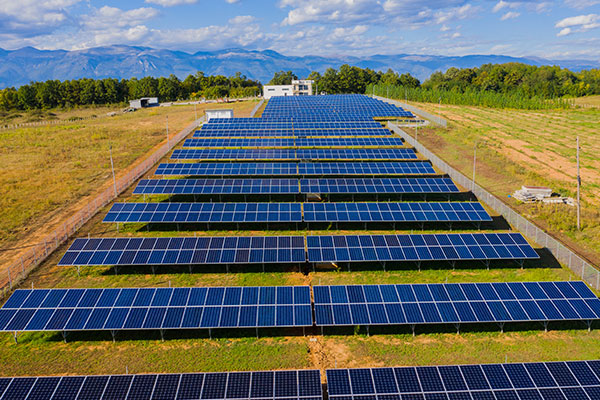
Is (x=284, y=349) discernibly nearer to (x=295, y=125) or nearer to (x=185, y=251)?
(x=185, y=251)

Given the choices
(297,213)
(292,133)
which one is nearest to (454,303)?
(297,213)

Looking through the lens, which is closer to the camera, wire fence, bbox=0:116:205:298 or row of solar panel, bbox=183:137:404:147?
wire fence, bbox=0:116:205:298

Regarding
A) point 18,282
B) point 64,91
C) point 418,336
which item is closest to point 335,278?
point 418,336

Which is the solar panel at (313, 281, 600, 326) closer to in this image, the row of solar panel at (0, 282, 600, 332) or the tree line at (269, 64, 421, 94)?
the row of solar panel at (0, 282, 600, 332)

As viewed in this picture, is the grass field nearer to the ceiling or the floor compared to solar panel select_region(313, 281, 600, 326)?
nearer to the floor

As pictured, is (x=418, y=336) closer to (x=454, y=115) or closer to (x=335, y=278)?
(x=335, y=278)

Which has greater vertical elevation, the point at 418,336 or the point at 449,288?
the point at 449,288

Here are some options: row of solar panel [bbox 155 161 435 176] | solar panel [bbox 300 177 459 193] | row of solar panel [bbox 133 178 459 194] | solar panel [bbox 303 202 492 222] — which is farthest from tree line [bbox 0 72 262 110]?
solar panel [bbox 303 202 492 222]

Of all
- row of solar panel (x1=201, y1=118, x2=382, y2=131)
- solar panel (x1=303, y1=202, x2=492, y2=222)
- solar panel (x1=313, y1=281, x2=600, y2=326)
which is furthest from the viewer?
row of solar panel (x1=201, y1=118, x2=382, y2=131)
